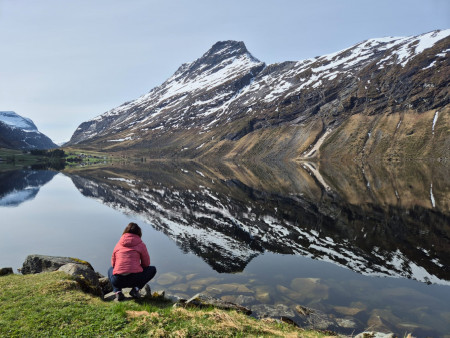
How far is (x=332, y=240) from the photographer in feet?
90.4

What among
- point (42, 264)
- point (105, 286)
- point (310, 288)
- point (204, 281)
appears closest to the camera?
point (105, 286)

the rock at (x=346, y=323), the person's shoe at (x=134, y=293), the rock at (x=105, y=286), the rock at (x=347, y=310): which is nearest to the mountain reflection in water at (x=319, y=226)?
the rock at (x=347, y=310)

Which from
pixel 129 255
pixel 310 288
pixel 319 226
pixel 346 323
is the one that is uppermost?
pixel 129 255

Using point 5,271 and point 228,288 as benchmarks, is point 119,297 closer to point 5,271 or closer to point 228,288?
point 228,288

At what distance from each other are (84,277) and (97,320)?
600 cm

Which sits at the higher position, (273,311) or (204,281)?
(273,311)

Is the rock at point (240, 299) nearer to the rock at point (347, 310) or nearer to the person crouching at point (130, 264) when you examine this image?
the rock at point (347, 310)

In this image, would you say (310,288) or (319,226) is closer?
(310,288)

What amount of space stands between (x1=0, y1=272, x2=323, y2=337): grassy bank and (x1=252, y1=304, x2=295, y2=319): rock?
512 cm

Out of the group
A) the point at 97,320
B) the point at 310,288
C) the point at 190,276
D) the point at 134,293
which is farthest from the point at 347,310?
the point at 97,320

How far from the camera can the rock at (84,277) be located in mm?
13758

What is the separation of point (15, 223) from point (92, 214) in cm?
946

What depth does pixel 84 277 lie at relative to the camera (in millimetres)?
14531

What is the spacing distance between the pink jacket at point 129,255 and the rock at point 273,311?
23.5 ft
